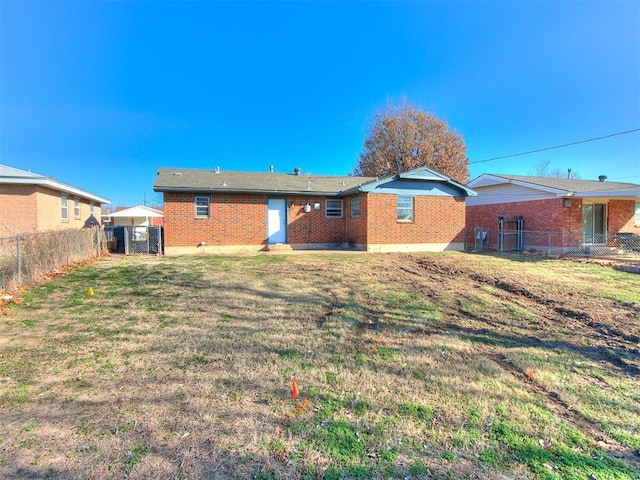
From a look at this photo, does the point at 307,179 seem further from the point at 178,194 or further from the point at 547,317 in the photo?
the point at 547,317

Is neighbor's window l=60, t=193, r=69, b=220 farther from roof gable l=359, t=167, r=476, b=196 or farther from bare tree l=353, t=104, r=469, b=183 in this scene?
bare tree l=353, t=104, r=469, b=183

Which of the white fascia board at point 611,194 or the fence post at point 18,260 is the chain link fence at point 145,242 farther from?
the white fascia board at point 611,194

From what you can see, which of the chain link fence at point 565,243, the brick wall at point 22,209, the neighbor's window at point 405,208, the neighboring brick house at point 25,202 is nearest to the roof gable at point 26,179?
the neighboring brick house at point 25,202

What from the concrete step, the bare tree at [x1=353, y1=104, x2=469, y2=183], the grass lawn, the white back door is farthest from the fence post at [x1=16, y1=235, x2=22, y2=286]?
the bare tree at [x1=353, y1=104, x2=469, y2=183]

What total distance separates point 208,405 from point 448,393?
7.59ft

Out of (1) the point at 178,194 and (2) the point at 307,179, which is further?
(2) the point at 307,179

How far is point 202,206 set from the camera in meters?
15.1

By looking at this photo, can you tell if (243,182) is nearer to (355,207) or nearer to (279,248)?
(279,248)

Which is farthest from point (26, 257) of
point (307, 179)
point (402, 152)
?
point (402, 152)

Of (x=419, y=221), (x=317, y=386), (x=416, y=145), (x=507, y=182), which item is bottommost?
(x=317, y=386)

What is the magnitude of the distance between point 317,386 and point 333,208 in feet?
45.7

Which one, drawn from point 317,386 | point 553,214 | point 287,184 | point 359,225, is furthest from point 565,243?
point 317,386

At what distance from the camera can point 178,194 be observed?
48.2ft

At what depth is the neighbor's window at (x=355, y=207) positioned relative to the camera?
1612 centimetres
